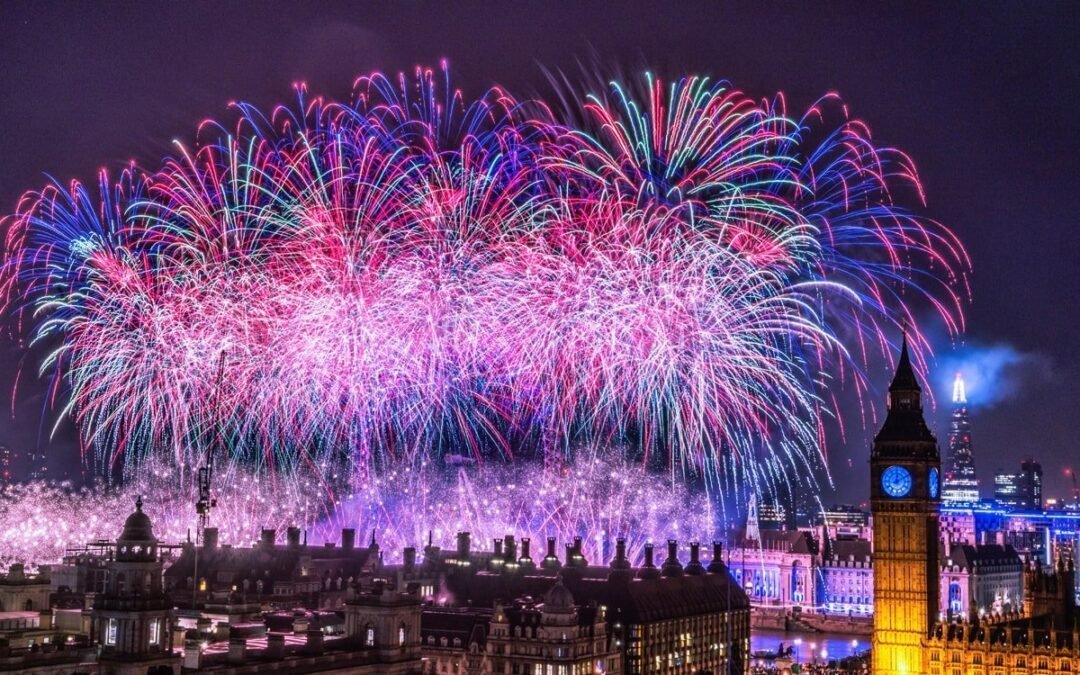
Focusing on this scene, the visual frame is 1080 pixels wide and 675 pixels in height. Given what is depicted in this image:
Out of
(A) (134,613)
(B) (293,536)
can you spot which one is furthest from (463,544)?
(A) (134,613)

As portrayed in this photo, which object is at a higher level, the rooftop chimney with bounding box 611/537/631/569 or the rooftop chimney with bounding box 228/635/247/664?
the rooftop chimney with bounding box 611/537/631/569

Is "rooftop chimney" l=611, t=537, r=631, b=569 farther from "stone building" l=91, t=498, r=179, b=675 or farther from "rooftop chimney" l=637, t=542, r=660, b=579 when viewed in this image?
"stone building" l=91, t=498, r=179, b=675

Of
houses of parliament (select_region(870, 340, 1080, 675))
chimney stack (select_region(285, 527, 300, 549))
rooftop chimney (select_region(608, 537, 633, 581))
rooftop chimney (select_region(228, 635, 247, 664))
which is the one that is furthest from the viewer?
chimney stack (select_region(285, 527, 300, 549))

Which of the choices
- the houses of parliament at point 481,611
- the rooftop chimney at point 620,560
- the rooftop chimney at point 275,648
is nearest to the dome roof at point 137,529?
the houses of parliament at point 481,611

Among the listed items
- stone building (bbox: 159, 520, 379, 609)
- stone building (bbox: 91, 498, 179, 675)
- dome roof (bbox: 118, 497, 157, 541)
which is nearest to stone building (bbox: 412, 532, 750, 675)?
stone building (bbox: 159, 520, 379, 609)

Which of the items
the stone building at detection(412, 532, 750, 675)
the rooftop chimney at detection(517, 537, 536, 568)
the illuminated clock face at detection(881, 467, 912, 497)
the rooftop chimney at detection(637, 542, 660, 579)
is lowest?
the stone building at detection(412, 532, 750, 675)

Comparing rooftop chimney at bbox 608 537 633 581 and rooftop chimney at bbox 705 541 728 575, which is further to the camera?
rooftop chimney at bbox 705 541 728 575

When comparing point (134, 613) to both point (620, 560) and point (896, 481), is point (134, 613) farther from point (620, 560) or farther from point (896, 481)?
point (896, 481)

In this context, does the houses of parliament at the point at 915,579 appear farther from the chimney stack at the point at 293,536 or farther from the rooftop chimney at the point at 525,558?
the chimney stack at the point at 293,536

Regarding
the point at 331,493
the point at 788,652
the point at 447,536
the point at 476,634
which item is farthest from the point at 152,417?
the point at 788,652
